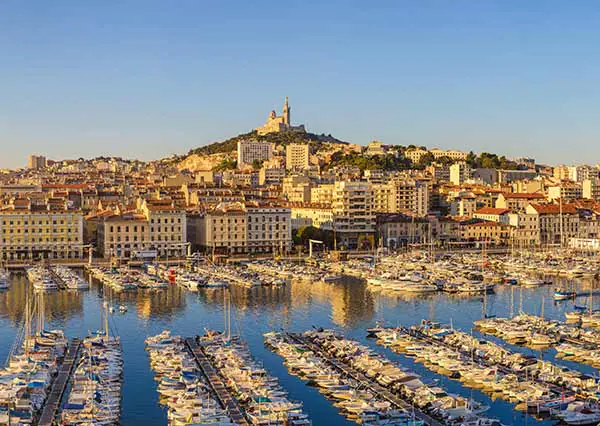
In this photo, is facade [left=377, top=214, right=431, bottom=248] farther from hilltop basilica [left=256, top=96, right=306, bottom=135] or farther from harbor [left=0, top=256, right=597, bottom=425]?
hilltop basilica [left=256, top=96, right=306, bottom=135]

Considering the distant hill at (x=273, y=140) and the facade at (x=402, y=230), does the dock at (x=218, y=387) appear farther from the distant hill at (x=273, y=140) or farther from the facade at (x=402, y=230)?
the distant hill at (x=273, y=140)

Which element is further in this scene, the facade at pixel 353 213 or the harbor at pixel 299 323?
A: the facade at pixel 353 213

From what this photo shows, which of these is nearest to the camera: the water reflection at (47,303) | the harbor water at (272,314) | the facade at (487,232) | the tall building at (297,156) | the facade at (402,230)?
the harbor water at (272,314)

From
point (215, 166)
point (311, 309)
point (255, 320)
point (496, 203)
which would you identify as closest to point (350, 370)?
point (255, 320)

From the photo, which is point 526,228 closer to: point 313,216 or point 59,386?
point 313,216

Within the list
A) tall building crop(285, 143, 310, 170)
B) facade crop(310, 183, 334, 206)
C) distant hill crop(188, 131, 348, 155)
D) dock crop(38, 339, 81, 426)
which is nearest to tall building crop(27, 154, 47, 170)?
distant hill crop(188, 131, 348, 155)

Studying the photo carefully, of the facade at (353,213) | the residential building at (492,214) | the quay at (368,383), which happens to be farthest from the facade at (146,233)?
the quay at (368,383)

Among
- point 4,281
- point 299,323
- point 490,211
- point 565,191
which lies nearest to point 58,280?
point 4,281
